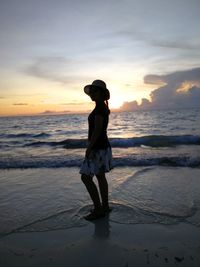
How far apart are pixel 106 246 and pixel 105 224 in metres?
0.71

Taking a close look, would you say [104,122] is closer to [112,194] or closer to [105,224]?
[105,224]

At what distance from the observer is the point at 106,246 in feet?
10.6

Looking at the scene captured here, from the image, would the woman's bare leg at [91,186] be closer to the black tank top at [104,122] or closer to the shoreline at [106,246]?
the shoreline at [106,246]

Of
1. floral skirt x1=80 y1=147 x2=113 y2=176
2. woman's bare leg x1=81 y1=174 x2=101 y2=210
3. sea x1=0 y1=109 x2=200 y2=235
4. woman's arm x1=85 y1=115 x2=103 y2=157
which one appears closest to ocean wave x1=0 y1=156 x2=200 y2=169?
sea x1=0 y1=109 x2=200 y2=235

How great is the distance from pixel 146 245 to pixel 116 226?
72 centimetres

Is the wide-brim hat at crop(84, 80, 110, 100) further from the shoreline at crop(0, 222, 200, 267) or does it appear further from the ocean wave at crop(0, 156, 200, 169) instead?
the ocean wave at crop(0, 156, 200, 169)

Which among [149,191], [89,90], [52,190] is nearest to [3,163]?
[52,190]

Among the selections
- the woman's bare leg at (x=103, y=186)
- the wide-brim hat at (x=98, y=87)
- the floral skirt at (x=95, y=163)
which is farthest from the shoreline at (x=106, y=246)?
the wide-brim hat at (x=98, y=87)

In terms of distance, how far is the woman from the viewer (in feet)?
13.1

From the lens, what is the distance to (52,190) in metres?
5.77

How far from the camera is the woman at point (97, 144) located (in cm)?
399

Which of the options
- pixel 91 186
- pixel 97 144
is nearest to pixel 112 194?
pixel 91 186

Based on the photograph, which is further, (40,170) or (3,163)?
(3,163)

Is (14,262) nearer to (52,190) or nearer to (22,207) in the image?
(22,207)
